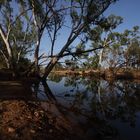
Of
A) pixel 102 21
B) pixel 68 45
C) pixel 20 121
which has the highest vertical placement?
pixel 102 21

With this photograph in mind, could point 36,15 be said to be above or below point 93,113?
above

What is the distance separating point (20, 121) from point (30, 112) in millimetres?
1045

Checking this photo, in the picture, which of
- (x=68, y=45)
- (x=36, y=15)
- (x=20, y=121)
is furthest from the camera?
(x=36, y=15)

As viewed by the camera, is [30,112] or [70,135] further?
[30,112]

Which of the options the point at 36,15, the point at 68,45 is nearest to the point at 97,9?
the point at 68,45

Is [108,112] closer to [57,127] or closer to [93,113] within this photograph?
[93,113]

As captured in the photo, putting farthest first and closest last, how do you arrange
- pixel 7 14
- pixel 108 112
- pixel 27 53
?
pixel 27 53 < pixel 7 14 < pixel 108 112

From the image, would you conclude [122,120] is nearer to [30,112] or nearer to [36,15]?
[30,112]

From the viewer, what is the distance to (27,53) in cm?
5328

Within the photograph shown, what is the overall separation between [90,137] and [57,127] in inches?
42.8

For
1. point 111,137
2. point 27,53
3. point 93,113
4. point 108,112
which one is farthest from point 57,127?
point 27,53

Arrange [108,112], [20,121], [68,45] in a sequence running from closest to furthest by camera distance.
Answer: [20,121], [108,112], [68,45]

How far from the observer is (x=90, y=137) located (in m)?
8.45

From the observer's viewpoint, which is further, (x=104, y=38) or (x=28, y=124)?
(x=104, y=38)
